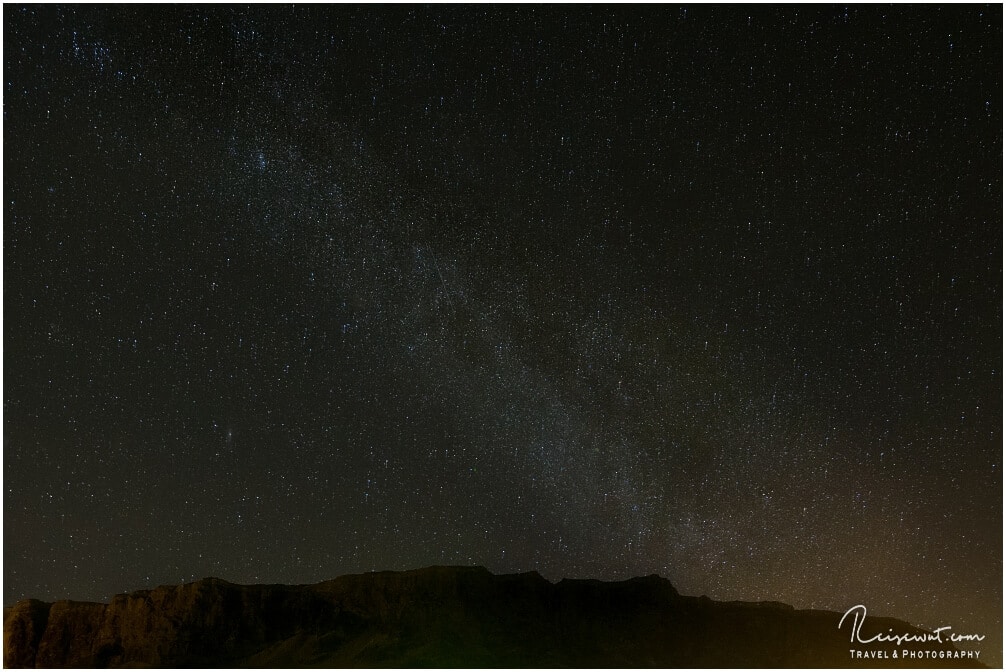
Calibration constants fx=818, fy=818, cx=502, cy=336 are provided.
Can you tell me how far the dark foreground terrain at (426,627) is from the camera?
1503 inches

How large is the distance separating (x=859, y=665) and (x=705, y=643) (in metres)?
17.7

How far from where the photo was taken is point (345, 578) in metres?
46.0

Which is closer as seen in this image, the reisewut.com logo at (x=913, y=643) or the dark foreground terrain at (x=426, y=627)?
the reisewut.com logo at (x=913, y=643)

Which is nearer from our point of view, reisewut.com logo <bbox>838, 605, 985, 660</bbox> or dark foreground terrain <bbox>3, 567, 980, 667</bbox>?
reisewut.com logo <bbox>838, 605, 985, 660</bbox>

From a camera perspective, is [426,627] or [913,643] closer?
[913,643]

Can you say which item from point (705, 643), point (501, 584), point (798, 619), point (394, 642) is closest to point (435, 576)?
point (501, 584)

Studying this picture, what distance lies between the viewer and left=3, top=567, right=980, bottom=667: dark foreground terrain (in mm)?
38188

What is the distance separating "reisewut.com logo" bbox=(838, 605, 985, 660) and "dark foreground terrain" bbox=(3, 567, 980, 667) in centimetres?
537

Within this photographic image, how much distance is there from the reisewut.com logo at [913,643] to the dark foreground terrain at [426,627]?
537 cm

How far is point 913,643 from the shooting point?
30.7m

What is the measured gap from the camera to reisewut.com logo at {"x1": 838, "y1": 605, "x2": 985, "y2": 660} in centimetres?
1904

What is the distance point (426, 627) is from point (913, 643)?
22.8m

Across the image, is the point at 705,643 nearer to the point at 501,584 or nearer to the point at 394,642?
the point at 501,584

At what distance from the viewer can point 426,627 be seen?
42219mm
